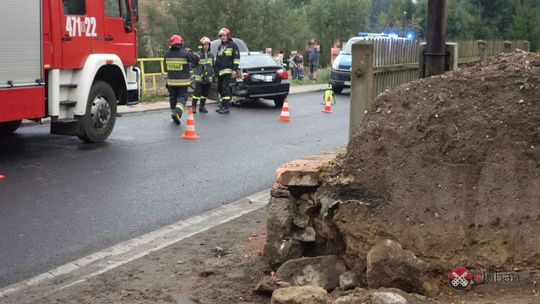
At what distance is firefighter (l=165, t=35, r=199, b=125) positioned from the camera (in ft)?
46.3

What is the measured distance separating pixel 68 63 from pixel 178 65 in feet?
13.3

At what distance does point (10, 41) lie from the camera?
30.5ft

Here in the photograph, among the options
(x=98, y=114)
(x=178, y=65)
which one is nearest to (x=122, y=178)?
(x=98, y=114)

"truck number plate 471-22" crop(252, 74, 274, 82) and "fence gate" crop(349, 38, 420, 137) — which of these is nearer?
"fence gate" crop(349, 38, 420, 137)

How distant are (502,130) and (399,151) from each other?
2.10 ft

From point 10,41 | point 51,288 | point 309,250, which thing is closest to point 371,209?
point 309,250

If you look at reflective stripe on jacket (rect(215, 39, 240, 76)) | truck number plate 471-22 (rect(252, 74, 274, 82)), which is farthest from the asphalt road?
truck number plate 471-22 (rect(252, 74, 274, 82))

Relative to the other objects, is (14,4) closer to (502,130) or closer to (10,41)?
(10,41)

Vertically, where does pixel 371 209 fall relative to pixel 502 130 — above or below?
below

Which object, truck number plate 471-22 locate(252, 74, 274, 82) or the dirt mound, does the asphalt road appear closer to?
the dirt mound

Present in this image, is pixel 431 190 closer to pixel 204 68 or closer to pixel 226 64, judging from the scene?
pixel 204 68

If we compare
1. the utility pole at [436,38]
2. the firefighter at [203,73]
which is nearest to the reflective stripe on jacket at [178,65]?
the firefighter at [203,73]

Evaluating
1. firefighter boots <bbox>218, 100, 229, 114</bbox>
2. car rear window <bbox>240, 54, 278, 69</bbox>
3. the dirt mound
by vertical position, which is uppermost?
car rear window <bbox>240, 54, 278, 69</bbox>

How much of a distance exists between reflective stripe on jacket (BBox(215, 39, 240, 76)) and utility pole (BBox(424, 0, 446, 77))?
10.7 m
